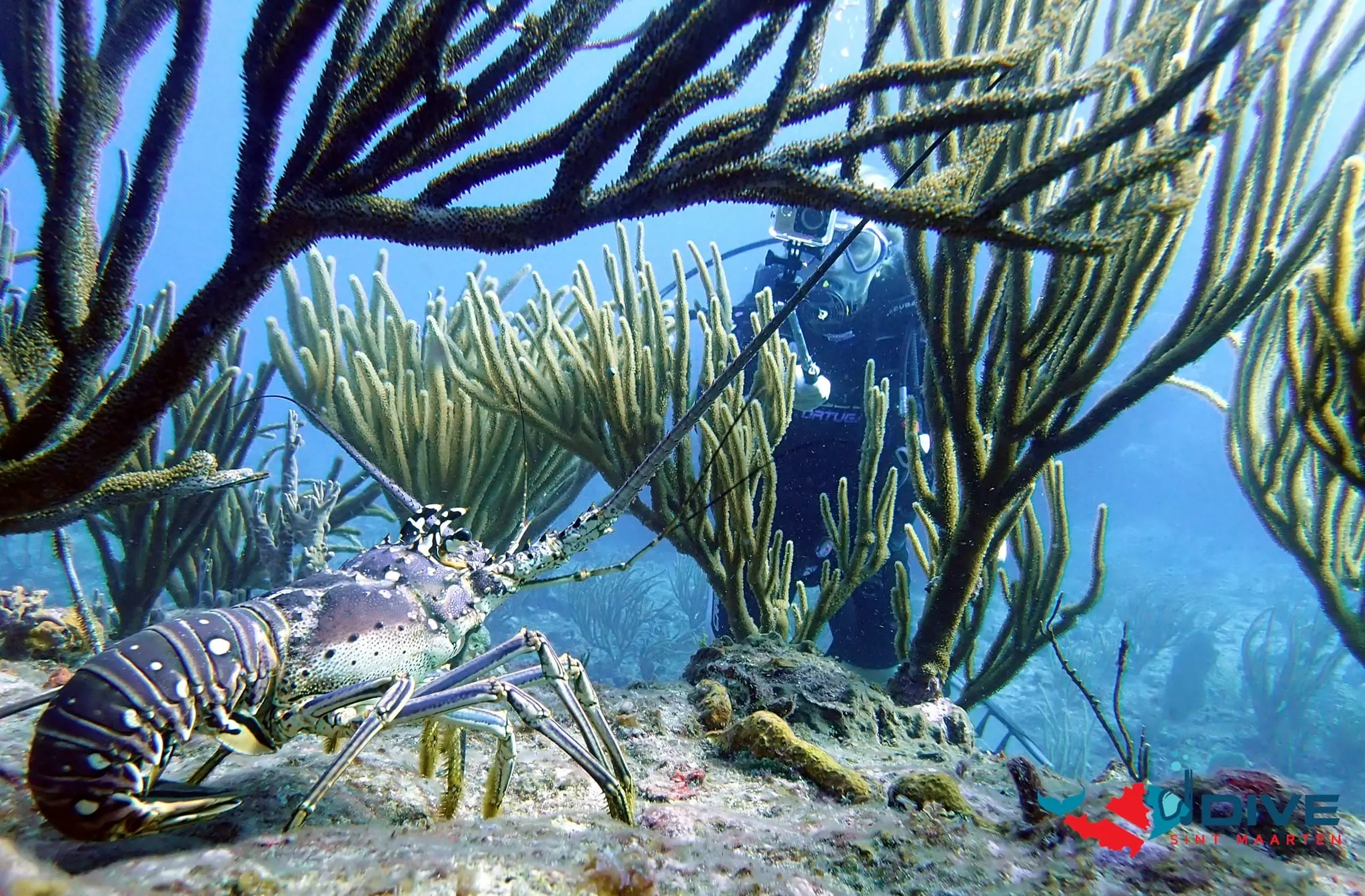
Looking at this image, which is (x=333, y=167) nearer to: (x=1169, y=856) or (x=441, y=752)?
(x=441, y=752)

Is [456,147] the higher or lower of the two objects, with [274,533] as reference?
higher

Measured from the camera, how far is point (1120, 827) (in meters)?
1.53

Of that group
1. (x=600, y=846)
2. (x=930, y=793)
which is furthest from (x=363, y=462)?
(x=930, y=793)

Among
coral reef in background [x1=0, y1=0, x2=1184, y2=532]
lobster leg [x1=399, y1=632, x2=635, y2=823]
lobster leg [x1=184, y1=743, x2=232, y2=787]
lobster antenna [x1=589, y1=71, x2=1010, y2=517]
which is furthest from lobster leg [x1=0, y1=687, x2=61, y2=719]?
lobster antenna [x1=589, y1=71, x2=1010, y2=517]

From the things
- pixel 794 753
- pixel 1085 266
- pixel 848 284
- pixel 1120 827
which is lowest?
pixel 794 753

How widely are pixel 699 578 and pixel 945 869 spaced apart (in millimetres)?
13621

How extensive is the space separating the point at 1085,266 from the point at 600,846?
8.52ft

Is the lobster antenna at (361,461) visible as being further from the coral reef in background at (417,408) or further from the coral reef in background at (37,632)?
the coral reef in background at (37,632)

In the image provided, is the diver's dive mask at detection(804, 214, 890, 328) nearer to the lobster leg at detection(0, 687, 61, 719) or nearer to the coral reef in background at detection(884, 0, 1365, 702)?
the coral reef in background at detection(884, 0, 1365, 702)

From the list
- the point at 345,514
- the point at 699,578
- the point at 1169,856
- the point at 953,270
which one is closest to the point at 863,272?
the point at 953,270

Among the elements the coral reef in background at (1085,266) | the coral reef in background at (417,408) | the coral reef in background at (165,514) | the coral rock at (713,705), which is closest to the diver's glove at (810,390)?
the coral reef in background at (1085,266)

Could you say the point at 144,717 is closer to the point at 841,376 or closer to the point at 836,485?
the point at 836,485

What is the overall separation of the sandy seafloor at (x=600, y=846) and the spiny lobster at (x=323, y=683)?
110 mm

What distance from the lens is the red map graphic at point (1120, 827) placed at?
1478 mm
